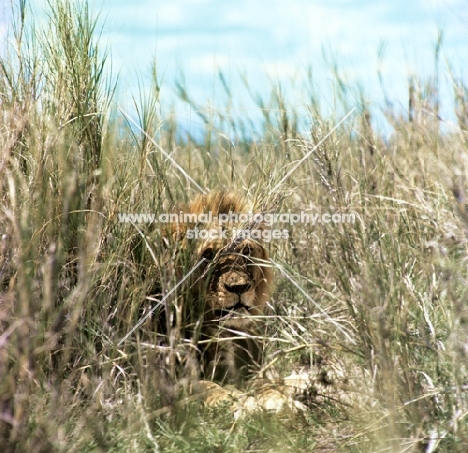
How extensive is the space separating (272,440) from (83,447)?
703 millimetres

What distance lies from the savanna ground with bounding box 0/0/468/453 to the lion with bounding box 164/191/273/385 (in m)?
0.14

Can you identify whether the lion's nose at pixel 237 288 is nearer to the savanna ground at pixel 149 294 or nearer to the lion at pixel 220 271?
the lion at pixel 220 271

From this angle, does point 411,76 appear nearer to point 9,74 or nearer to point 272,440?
point 9,74

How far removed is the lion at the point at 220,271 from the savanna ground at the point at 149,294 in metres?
0.14

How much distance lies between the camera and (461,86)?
4.12m

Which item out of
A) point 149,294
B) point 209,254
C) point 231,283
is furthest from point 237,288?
point 149,294

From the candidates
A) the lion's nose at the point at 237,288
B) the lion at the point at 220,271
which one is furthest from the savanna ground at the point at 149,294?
the lion's nose at the point at 237,288

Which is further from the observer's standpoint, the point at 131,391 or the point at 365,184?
the point at 365,184

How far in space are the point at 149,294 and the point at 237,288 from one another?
518 mm

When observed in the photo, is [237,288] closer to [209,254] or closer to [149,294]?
[209,254]

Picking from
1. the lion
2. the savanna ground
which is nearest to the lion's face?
the lion

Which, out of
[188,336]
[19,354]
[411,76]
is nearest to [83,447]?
[19,354]

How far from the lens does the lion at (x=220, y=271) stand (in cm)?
394

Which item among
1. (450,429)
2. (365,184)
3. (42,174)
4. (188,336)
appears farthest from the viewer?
(188,336)
